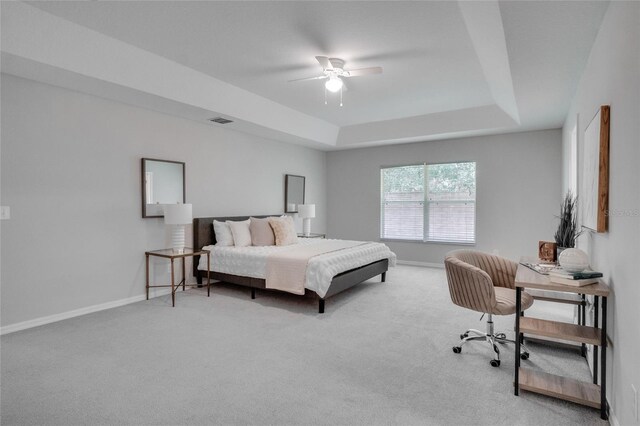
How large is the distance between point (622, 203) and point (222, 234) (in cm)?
453

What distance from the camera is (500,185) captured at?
19.9 ft

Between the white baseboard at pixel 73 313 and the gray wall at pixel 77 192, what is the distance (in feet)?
0.15

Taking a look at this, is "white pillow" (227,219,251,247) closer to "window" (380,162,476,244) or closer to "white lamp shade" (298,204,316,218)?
"white lamp shade" (298,204,316,218)

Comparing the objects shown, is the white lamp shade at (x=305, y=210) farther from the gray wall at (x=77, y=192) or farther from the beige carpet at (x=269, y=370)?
the beige carpet at (x=269, y=370)

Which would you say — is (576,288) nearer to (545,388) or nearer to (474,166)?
(545,388)

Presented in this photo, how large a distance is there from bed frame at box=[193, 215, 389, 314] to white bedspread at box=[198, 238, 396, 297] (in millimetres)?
71

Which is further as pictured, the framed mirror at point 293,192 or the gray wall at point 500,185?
the framed mirror at point 293,192

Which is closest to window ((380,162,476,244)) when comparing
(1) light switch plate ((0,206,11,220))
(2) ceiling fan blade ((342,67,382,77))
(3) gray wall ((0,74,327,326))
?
(2) ceiling fan blade ((342,67,382,77))

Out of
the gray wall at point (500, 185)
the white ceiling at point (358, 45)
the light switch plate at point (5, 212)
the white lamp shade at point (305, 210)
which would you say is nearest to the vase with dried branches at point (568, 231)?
the white ceiling at point (358, 45)

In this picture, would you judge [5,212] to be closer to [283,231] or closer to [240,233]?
[240,233]

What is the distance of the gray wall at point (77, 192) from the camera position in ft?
11.0

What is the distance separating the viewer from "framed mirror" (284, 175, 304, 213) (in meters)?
6.87

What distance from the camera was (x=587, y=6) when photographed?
217cm

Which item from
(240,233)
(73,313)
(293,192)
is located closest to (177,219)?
(240,233)
